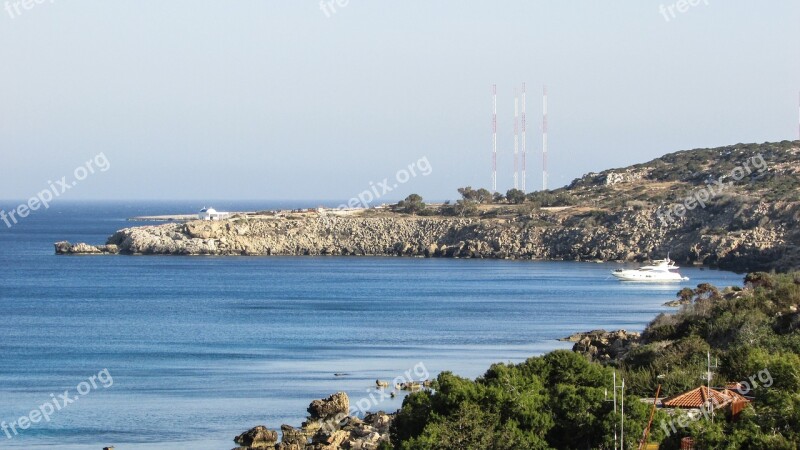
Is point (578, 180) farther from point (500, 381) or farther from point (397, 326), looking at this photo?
point (500, 381)

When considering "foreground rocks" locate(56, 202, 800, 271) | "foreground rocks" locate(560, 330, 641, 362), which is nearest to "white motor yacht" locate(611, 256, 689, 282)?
"foreground rocks" locate(56, 202, 800, 271)

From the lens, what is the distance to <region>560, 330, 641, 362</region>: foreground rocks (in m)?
40.2

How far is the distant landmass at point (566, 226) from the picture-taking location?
9775 centimetres

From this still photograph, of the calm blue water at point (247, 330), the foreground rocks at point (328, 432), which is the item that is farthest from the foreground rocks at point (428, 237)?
the foreground rocks at point (328, 432)

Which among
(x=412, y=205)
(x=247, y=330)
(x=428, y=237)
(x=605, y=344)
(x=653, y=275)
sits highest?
(x=412, y=205)

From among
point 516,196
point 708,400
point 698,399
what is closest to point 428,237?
point 516,196

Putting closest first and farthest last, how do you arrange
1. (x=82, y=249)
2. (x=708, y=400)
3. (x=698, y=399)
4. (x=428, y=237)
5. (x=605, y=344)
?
(x=708, y=400), (x=698, y=399), (x=605, y=344), (x=82, y=249), (x=428, y=237)

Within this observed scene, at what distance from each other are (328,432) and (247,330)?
23.4 m

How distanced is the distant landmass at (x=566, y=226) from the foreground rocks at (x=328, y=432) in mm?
59214

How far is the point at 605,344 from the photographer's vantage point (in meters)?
43.3

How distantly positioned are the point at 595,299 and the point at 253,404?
3427 centimetres

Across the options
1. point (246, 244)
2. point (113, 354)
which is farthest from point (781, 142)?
point (113, 354)

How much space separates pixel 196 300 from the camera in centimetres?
6825

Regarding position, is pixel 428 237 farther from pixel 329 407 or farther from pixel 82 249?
pixel 329 407
